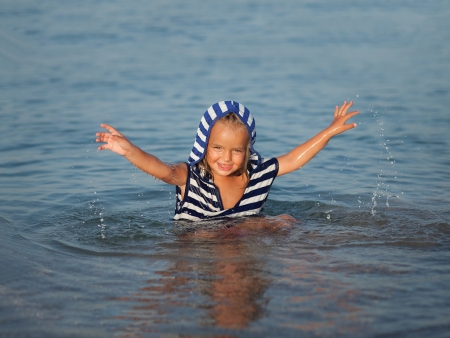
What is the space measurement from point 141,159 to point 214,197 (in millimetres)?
880

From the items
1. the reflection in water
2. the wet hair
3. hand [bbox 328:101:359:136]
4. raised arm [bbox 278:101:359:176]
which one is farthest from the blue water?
hand [bbox 328:101:359:136]

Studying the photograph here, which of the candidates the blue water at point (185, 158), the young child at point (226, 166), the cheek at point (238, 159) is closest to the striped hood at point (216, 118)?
the young child at point (226, 166)

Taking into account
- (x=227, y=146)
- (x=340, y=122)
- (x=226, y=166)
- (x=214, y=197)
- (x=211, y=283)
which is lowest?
(x=211, y=283)

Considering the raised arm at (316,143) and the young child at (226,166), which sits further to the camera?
the raised arm at (316,143)

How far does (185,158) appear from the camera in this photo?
28.9 ft

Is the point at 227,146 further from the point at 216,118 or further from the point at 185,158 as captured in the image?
the point at 185,158

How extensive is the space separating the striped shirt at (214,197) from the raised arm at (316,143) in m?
0.10

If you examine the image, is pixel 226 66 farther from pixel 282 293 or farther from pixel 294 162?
pixel 282 293

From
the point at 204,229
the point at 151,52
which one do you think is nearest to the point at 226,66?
the point at 151,52

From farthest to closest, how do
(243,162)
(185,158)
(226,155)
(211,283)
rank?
(185,158)
(243,162)
(226,155)
(211,283)

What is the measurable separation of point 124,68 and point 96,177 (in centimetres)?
576

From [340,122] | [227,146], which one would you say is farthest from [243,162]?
[340,122]

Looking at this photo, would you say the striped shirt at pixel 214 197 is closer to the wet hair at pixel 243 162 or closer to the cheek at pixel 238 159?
the wet hair at pixel 243 162

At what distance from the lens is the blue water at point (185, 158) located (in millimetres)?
4289
